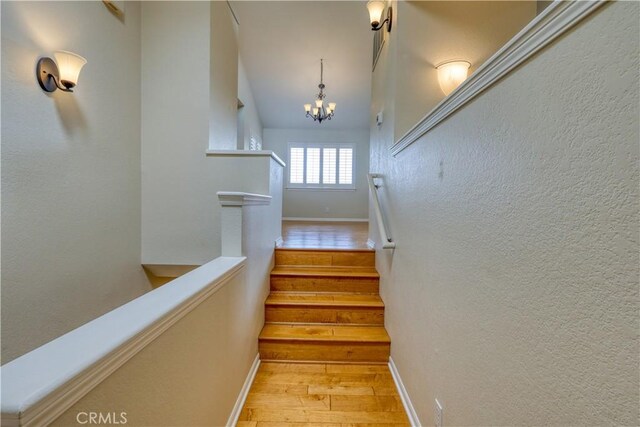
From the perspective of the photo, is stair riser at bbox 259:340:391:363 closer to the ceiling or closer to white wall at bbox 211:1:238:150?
white wall at bbox 211:1:238:150

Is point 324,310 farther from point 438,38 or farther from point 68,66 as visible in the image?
point 68,66

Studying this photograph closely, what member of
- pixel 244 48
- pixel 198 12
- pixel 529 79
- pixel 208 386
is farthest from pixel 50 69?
pixel 244 48

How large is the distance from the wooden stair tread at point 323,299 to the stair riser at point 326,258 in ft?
1.24

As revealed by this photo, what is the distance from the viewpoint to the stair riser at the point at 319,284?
2.66m

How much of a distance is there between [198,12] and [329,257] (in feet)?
9.40

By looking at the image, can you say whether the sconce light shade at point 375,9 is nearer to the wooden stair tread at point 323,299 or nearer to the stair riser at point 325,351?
the wooden stair tread at point 323,299

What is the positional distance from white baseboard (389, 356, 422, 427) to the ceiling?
4.59 m

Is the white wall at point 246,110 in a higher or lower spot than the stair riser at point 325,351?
higher

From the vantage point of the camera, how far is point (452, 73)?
2092 mm

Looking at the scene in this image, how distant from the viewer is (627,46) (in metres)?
0.48

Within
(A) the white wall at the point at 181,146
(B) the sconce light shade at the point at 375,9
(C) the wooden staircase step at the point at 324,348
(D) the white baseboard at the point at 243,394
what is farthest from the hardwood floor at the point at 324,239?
(B) the sconce light shade at the point at 375,9

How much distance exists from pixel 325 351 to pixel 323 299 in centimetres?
46

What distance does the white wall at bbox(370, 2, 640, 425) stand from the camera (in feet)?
1.62

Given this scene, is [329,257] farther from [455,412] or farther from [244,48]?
[244,48]
